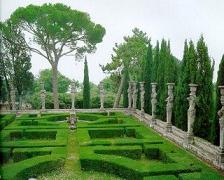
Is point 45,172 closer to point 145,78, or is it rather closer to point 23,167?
point 23,167

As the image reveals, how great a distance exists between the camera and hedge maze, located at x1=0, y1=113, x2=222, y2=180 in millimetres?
11875

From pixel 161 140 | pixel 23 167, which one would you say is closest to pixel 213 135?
pixel 161 140

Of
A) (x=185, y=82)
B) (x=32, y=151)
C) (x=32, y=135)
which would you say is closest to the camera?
(x=32, y=151)

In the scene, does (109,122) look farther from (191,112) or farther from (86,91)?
(86,91)

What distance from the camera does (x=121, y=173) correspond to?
12625 millimetres

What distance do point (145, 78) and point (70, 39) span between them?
31.4 ft

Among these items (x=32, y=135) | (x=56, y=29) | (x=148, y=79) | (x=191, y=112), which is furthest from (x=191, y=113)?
(x=56, y=29)

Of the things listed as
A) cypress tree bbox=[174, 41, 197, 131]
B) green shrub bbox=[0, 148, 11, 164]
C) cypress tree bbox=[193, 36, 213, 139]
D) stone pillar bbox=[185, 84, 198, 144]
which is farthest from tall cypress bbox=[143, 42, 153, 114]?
green shrub bbox=[0, 148, 11, 164]

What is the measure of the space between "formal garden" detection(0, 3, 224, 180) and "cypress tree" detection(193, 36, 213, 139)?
4cm

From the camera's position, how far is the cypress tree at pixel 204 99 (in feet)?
55.7

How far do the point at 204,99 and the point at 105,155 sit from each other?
209 inches

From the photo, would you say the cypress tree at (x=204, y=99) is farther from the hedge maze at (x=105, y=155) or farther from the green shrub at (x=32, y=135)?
the green shrub at (x=32, y=135)

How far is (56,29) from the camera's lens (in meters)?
33.1

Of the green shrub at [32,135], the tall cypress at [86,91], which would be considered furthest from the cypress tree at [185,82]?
the tall cypress at [86,91]
